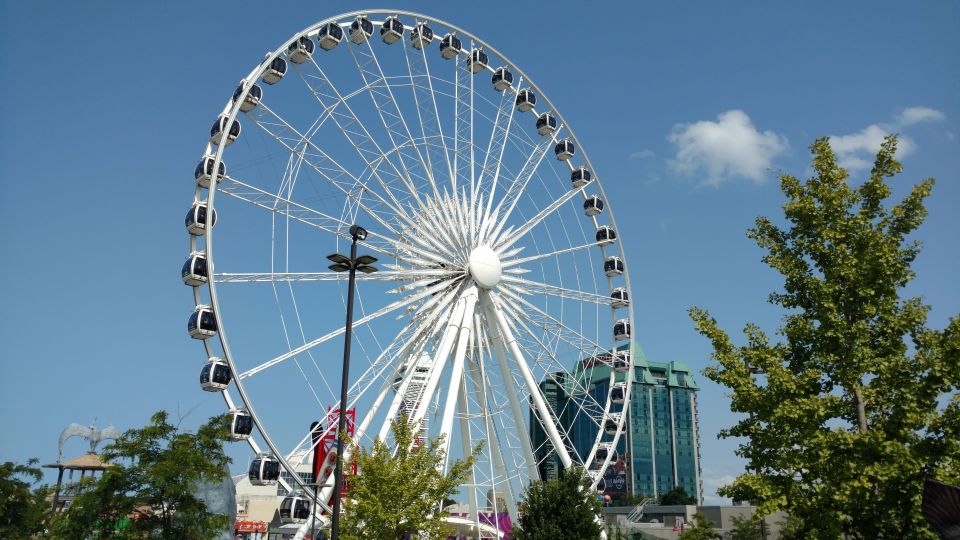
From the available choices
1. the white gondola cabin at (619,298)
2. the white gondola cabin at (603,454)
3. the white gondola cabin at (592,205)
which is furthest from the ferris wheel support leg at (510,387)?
the white gondola cabin at (592,205)

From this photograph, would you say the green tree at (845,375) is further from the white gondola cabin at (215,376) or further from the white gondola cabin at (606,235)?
the white gondola cabin at (606,235)

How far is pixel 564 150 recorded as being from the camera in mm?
39938

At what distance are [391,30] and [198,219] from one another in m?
12.4

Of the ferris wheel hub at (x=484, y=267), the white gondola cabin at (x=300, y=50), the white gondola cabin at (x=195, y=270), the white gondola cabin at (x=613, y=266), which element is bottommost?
the white gondola cabin at (x=195, y=270)

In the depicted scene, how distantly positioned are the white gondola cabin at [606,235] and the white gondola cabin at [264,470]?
1997cm

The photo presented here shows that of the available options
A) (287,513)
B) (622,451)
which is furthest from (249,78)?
(622,451)

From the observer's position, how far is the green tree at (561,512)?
72.6 feet

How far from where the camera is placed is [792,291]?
15.9 m

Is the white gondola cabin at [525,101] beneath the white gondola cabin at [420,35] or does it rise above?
beneath

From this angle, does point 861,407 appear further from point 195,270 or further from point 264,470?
point 195,270

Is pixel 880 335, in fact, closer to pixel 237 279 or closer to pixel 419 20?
pixel 237 279

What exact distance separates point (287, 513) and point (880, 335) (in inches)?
766

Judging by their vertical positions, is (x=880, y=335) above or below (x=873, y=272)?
below

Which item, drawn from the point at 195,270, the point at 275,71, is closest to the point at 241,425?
the point at 195,270
